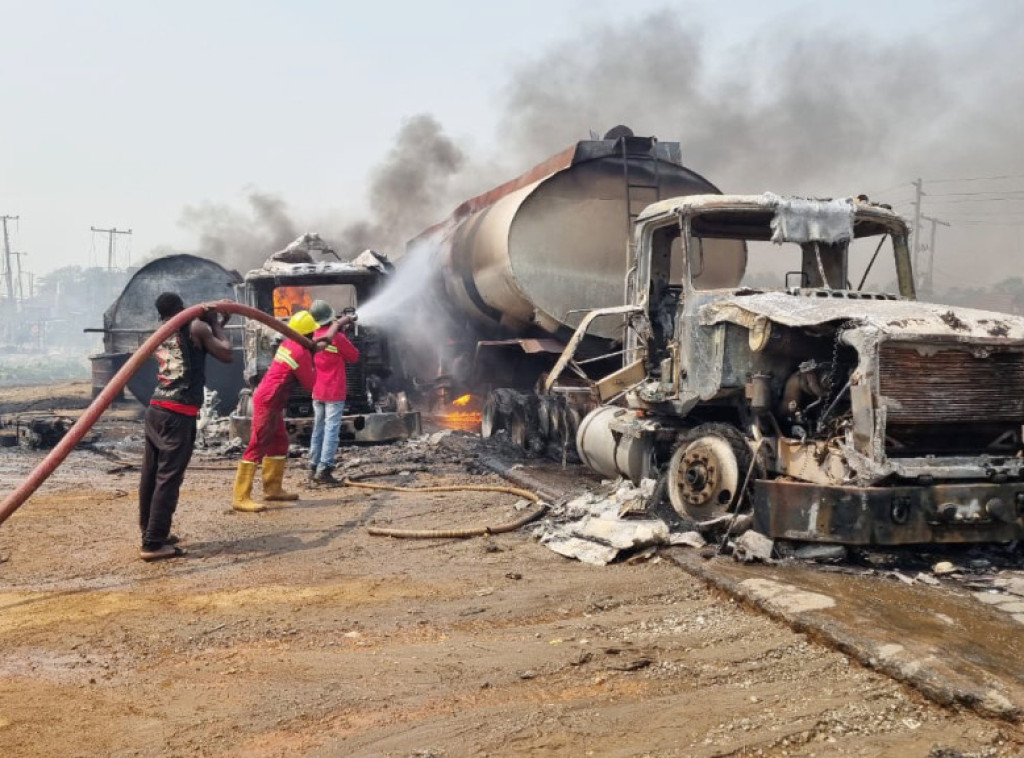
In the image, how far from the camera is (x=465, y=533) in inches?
238

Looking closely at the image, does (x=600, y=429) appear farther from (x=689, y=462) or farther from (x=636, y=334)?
(x=689, y=462)

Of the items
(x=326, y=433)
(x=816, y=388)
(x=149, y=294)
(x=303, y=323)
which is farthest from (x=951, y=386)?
(x=149, y=294)

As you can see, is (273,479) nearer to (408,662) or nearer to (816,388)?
(408,662)

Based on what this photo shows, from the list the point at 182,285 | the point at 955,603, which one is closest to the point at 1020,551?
the point at 955,603

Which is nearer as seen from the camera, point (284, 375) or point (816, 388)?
point (816, 388)

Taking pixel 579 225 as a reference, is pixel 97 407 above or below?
below

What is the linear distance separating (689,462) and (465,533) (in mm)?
1683

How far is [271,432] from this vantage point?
289 inches

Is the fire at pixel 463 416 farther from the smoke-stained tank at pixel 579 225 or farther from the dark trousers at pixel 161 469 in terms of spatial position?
the dark trousers at pixel 161 469

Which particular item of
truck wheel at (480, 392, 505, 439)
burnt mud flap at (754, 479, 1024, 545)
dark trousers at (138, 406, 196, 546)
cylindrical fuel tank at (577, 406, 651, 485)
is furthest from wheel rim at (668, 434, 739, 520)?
truck wheel at (480, 392, 505, 439)

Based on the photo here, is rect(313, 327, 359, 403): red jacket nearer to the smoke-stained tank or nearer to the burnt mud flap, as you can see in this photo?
the smoke-stained tank

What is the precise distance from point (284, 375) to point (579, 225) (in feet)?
12.8

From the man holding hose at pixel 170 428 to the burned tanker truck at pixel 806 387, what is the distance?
10.5 ft

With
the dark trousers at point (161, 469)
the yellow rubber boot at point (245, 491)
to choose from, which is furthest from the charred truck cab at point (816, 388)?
the dark trousers at point (161, 469)
